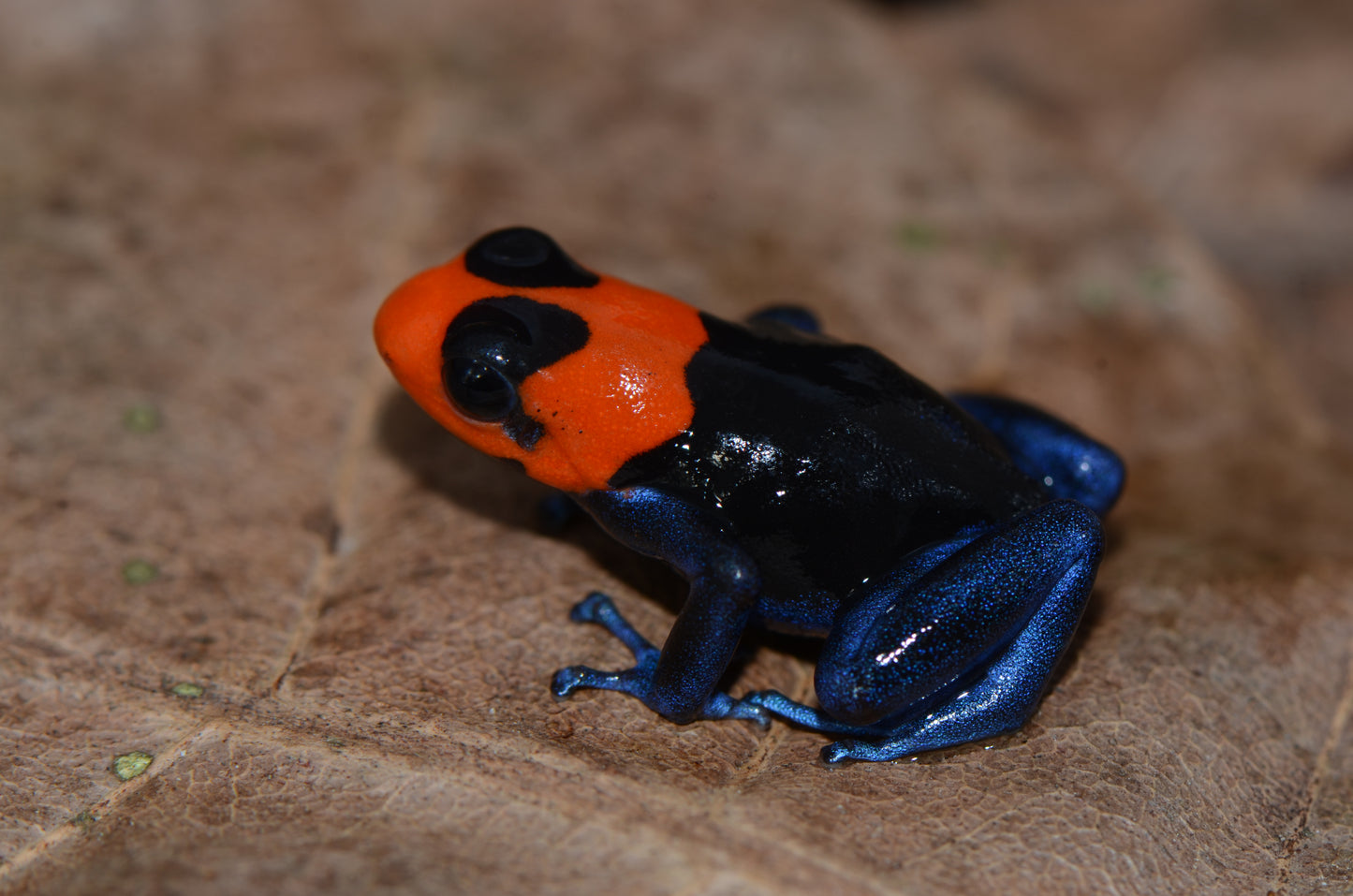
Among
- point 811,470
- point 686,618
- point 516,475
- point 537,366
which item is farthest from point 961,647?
point 516,475

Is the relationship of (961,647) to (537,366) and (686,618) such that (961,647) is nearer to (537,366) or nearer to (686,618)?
(686,618)

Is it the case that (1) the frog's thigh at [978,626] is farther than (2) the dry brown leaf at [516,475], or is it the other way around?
(1) the frog's thigh at [978,626]

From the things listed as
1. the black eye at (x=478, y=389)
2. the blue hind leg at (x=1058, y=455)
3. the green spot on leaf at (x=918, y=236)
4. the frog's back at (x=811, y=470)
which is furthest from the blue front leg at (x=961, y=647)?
the green spot on leaf at (x=918, y=236)

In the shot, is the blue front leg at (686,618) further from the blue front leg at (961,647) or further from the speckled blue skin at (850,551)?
the blue front leg at (961,647)

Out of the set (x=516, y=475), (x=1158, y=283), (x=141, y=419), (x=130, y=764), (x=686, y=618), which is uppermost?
(x=1158, y=283)

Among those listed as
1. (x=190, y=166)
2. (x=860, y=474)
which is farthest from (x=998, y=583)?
(x=190, y=166)

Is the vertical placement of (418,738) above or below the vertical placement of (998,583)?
below

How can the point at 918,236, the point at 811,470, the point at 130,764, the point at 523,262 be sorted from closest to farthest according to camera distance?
the point at 130,764
the point at 811,470
the point at 523,262
the point at 918,236

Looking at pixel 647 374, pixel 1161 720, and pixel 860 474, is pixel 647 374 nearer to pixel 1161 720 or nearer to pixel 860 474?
pixel 860 474
